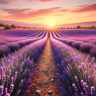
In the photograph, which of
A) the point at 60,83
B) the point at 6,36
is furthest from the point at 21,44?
the point at 60,83

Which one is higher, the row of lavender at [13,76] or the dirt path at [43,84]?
the row of lavender at [13,76]

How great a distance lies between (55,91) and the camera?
11.5ft

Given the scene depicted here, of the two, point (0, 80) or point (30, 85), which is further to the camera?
point (30, 85)

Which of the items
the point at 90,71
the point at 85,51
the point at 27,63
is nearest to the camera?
the point at 90,71

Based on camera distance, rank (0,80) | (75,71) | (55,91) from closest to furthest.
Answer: (0,80) < (75,71) < (55,91)

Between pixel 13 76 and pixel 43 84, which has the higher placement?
pixel 13 76

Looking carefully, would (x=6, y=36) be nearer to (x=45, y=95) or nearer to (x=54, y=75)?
(x=54, y=75)

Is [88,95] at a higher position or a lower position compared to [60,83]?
higher

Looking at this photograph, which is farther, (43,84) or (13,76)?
(43,84)

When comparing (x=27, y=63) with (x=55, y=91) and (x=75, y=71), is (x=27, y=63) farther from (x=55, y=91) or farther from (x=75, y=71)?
(x=75, y=71)

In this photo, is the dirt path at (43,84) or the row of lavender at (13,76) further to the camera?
the dirt path at (43,84)

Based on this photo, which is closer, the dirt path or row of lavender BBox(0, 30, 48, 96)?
row of lavender BBox(0, 30, 48, 96)

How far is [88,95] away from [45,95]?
121 centimetres

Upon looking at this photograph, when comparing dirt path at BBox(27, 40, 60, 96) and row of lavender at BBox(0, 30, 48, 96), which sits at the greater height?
row of lavender at BBox(0, 30, 48, 96)
